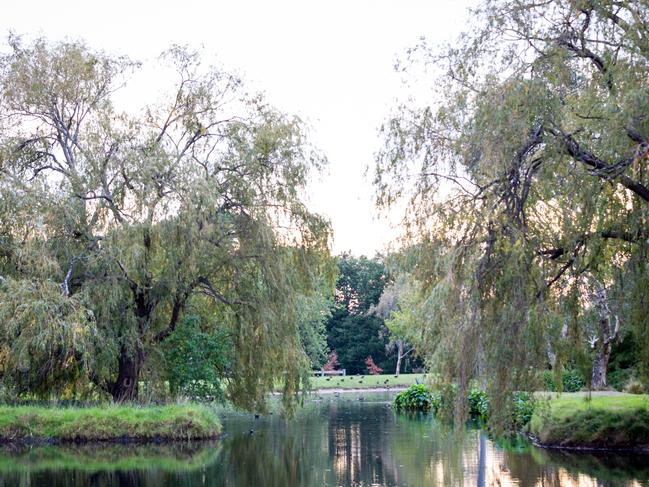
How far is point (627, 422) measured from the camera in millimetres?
17203

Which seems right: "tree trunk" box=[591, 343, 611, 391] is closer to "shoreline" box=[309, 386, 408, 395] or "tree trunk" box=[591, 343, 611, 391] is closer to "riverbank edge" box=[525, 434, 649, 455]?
"riverbank edge" box=[525, 434, 649, 455]

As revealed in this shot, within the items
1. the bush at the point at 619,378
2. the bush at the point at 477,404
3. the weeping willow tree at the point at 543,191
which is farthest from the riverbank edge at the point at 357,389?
the weeping willow tree at the point at 543,191

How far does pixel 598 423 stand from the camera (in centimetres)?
1750

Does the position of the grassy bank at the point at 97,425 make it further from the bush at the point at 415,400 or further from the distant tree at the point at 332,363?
the distant tree at the point at 332,363

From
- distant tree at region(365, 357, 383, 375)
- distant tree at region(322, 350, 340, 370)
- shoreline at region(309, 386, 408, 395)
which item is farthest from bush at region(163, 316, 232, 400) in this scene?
distant tree at region(365, 357, 383, 375)

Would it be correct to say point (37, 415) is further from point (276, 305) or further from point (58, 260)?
point (276, 305)

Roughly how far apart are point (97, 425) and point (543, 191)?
484 inches

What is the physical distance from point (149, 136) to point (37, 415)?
7.34 meters

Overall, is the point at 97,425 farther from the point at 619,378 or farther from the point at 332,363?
the point at 332,363

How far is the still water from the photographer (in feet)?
45.6

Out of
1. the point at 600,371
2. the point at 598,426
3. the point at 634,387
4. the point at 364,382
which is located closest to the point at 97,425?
the point at 598,426

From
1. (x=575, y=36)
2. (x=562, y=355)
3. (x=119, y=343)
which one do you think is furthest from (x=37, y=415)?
(x=575, y=36)

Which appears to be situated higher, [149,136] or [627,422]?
[149,136]

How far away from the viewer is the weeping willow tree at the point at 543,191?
36.7 feet
